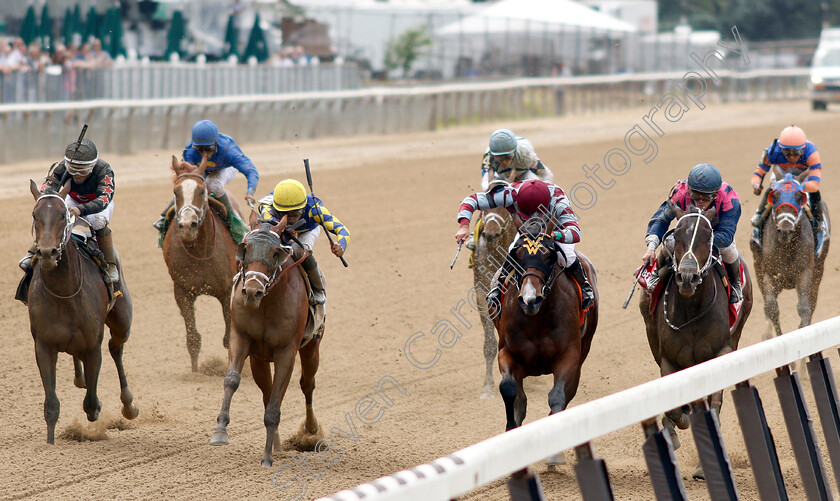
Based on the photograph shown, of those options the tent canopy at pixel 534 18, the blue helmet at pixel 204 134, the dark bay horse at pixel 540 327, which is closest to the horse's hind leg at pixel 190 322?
the blue helmet at pixel 204 134

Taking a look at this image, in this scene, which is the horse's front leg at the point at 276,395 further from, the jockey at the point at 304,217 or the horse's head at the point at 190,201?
the horse's head at the point at 190,201

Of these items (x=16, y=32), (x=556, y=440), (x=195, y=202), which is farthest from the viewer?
(x=16, y=32)

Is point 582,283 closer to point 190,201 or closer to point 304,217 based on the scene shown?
point 304,217

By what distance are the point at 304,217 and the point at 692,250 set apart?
2.72m

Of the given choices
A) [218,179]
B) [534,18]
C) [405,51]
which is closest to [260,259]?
[218,179]

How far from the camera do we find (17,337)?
9.70 meters

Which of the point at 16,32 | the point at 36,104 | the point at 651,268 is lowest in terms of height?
the point at 651,268

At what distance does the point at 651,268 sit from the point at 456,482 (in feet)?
15.4

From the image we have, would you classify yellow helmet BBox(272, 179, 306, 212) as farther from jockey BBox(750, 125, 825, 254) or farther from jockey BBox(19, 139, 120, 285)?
jockey BBox(750, 125, 825, 254)

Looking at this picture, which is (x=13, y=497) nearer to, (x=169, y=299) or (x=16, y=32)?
(x=169, y=299)

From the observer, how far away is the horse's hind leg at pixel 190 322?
8.86 metres

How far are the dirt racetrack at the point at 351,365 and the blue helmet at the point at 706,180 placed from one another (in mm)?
1845

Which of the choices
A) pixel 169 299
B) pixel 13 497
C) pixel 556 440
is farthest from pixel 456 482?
pixel 169 299

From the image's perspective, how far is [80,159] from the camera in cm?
711
